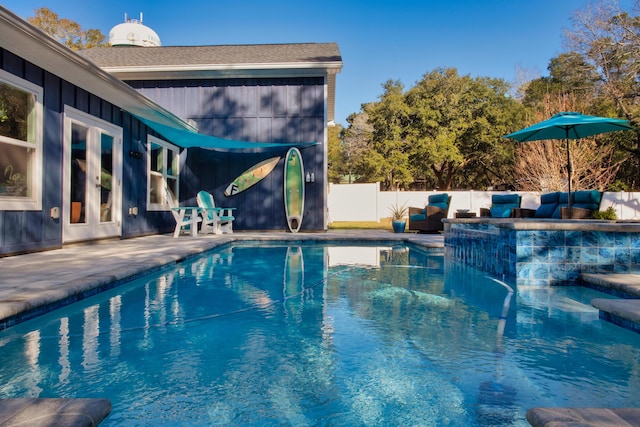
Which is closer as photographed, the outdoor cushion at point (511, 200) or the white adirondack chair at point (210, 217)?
the white adirondack chair at point (210, 217)

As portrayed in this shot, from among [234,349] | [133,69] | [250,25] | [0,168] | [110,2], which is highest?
[110,2]

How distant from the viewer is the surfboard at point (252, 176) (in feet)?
34.3

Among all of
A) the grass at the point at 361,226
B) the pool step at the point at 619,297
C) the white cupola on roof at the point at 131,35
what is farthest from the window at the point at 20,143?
the white cupola on roof at the point at 131,35

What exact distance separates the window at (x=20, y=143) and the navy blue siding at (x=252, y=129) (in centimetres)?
511

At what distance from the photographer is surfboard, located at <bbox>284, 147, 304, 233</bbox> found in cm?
1030

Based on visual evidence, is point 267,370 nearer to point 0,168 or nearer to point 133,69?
point 0,168

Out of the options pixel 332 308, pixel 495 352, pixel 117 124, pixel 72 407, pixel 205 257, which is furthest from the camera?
pixel 117 124

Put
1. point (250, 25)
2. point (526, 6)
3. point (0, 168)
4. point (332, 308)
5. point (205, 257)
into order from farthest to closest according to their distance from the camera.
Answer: point (250, 25), point (526, 6), point (205, 257), point (0, 168), point (332, 308)

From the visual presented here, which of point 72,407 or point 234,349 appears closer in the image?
point 72,407

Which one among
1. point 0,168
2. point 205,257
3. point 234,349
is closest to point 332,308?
point 234,349

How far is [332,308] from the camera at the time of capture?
3.26 metres

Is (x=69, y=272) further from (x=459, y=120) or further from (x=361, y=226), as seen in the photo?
(x=459, y=120)

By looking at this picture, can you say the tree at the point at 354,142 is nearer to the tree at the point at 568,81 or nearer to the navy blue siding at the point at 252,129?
the tree at the point at 568,81

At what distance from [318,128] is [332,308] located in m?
7.66
